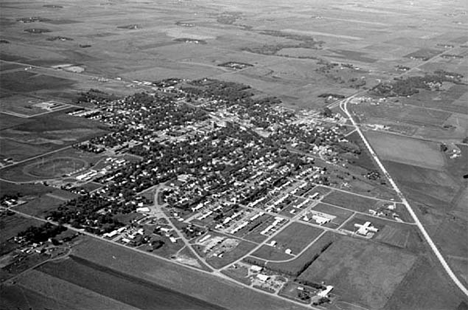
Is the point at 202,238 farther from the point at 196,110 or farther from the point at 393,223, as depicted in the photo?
the point at 196,110

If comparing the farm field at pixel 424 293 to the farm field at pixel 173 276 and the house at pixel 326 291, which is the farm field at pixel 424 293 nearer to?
the house at pixel 326 291

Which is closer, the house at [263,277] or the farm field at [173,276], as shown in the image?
the farm field at [173,276]

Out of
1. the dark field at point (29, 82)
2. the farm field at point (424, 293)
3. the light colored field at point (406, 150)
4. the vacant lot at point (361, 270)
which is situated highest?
the dark field at point (29, 82)

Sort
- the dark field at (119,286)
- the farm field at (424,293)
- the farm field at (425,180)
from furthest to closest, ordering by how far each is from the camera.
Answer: the farm field at (425,180), the farm field at (424,293), the dark field at (119,286)

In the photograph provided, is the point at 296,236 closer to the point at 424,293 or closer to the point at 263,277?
the point at 263,277

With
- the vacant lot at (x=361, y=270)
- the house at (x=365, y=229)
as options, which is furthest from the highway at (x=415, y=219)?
the house at (x=365, y=229)

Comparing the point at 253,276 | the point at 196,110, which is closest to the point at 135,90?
the point at 196,110

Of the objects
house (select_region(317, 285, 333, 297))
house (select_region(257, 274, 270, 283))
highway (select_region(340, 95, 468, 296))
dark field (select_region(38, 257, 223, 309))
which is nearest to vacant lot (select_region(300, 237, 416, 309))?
house (select_region(317, 285, 333, 297))
